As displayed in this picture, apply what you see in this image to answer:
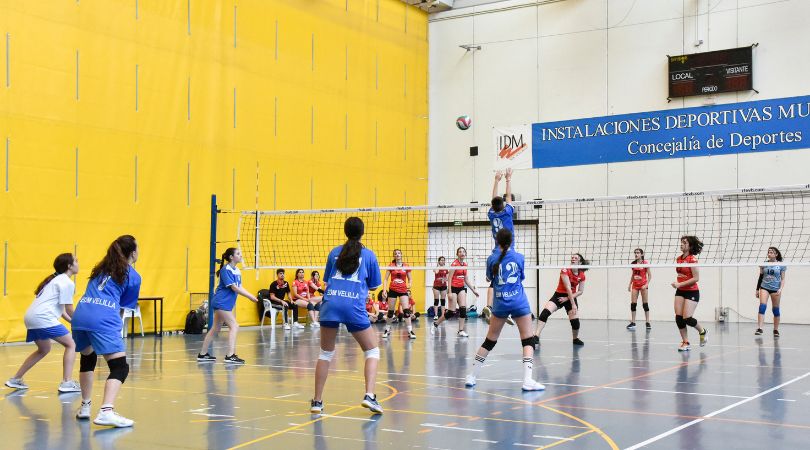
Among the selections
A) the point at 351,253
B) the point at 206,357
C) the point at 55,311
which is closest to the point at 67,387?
the point at 55,311

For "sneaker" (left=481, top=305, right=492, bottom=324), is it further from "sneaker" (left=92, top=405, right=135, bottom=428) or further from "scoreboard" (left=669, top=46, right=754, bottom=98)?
"sneaker" (left=92, top=405, right=135, bottom=428)

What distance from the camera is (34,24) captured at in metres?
15.9

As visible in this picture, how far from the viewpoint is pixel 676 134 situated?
887 inches

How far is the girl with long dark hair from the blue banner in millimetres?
17285

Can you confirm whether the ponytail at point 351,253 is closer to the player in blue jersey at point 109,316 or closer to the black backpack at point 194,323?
the player in blue jersey at point 109,316

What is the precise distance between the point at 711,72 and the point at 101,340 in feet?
61.9

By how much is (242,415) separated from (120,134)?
1117 centimetres

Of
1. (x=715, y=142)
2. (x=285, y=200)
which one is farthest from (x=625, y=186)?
(x=285, y=200)

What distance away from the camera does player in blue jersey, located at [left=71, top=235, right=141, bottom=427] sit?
714 centimetres

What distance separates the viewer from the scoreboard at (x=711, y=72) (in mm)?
21688

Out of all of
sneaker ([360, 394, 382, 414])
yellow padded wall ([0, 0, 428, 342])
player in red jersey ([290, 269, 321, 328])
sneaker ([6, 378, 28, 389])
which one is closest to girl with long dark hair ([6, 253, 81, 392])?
sneaker ([6, 378, 28, 389])

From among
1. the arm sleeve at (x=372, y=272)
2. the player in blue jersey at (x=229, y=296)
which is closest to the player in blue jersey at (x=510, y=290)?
the arm sleeve at (x=372, y=272)

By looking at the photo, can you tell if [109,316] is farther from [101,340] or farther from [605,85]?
[605,85]

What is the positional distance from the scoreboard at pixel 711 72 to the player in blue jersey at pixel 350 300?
1684 centimetres
